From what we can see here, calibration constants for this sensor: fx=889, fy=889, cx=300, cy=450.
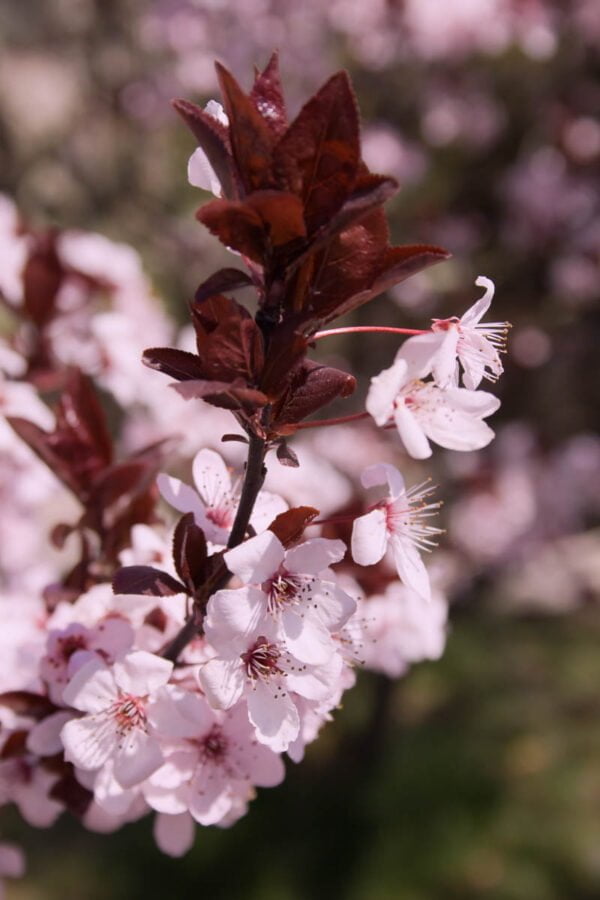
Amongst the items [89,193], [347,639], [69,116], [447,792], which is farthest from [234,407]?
[69,116]

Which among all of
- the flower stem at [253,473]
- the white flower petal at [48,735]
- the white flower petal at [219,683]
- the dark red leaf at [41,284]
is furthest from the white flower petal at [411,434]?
the dark red leaf at [41,284]

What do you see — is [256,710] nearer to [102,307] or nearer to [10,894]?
[102,307]

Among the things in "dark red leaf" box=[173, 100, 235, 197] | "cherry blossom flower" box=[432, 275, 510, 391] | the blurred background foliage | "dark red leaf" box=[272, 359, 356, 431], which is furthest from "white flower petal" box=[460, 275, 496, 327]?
the blurred background foliage

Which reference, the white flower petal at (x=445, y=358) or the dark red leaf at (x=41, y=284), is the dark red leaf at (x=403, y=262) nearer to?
the white flower petal at (x=445, y=358)

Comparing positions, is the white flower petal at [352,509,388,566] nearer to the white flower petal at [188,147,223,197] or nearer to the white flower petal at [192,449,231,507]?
the white flower petal at [192,449,231,507]

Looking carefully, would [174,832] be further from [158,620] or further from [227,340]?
[227,340]

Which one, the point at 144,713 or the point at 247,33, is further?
the point at 247,33

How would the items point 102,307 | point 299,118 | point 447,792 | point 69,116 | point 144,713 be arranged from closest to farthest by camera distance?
point 299,118 → point 144,713 → point 102,307 → point 447,792 → point 69,116
